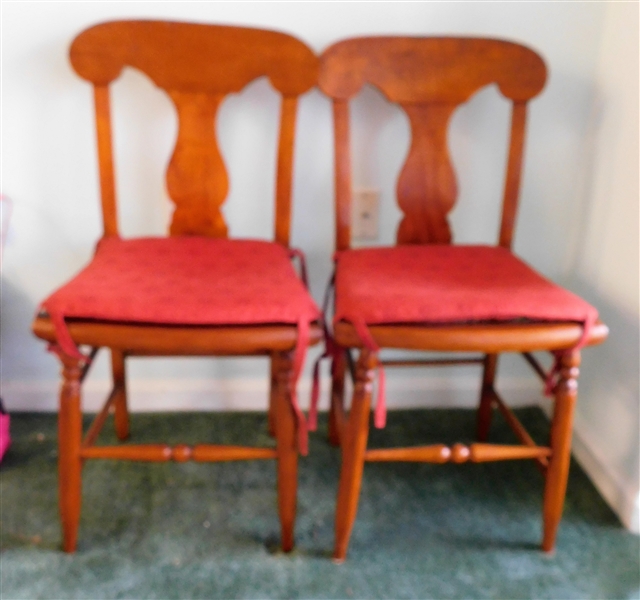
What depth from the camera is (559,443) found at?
92 centimetres

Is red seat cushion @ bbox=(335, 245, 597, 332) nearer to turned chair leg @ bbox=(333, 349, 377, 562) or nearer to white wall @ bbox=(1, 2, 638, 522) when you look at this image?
turned chair leg @ bbox=(333, 349, 377, 562)

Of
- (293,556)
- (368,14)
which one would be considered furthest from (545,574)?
(368,14)

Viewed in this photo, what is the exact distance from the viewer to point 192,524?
1.04 metres

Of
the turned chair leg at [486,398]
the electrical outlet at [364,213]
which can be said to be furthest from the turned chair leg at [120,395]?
the turned chair leg at [486,398]

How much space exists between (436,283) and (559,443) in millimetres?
306

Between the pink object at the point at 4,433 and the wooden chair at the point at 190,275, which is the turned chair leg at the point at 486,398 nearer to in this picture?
the wooden chair at the point at 190,275

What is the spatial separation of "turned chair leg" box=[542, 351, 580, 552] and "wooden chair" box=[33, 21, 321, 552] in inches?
14.5

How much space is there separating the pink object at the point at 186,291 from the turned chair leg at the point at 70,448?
51 millimetres

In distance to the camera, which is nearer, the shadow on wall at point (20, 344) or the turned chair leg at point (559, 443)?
the turned chair leg at point (559, 443)

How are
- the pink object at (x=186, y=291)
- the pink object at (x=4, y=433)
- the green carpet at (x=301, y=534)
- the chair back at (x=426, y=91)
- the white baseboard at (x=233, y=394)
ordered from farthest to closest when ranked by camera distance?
the white baseboard at (x=233, y=394) < the pink object at (x=4, y=433) < the chair back at (x=426, y=91) < the green carpet at (x=301, y=534) < the pink object at (x=186, y=291)

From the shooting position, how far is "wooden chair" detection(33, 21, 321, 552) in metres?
0.80

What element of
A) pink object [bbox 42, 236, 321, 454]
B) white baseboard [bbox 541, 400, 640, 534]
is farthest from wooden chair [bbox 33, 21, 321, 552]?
white baseboard [bbox 541, 400, 640, 534]

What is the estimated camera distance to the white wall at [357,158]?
1.08m

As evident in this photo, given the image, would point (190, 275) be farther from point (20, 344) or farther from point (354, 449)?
point (20, 344)
